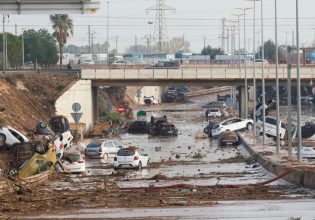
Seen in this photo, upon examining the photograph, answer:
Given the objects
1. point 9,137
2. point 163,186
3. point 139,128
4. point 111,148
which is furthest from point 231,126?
point 163,186

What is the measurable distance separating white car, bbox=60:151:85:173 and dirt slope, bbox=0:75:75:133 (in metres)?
15.9

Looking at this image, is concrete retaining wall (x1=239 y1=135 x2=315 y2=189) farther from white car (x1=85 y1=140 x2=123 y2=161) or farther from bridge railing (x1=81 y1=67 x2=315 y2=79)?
bridge railing (x1=81 y1=67 x2=315 y2=79)

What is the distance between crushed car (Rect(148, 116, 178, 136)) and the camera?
286 feet

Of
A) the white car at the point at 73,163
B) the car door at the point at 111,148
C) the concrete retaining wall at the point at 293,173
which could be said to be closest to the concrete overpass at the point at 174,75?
the car door at the point at 111,148

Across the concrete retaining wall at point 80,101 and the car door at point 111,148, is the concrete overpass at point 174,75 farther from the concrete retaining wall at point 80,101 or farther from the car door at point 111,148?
the car door at point 111,148

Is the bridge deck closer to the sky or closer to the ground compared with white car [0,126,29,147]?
closer to the sky

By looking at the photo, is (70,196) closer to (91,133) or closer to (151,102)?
(91,133)

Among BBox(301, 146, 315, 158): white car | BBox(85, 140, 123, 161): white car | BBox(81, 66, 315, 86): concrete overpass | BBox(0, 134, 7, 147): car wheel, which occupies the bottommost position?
BBox(85, 140, 123, 161): white car

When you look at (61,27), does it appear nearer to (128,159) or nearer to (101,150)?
(101,150)

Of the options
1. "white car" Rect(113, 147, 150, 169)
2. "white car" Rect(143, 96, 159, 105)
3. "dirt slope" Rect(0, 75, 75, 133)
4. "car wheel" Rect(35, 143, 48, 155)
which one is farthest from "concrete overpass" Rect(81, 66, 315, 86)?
"white car" Rect(143, 96, 159, 105)

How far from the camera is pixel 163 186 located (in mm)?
36656

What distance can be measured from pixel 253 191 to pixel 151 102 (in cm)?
11795

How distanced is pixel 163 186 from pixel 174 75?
56.2 m

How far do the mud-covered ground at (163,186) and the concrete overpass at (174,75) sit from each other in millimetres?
22519
